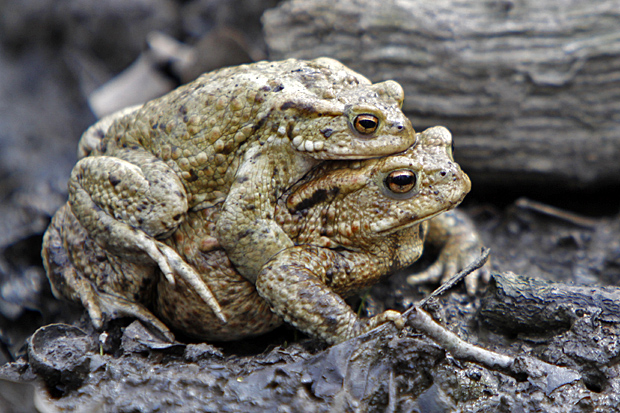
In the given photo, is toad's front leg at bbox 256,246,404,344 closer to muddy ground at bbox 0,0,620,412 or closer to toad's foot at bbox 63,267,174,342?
muddy ground at bbox 0,0,620,412

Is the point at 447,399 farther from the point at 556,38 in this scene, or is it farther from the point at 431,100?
the point at 556,38

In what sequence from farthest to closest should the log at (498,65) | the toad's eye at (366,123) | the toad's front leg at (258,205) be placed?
1. the log at (498,65)
2. the toad's front leg at (258,205)
3. the toad's eye at (366,123)

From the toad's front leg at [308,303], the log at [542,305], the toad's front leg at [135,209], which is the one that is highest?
the toad's front leg at [135,209]

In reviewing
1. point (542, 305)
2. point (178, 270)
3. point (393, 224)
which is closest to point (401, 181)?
point (393, 224)

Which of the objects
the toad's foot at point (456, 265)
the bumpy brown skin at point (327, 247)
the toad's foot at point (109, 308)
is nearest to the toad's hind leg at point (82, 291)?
the toad's foot at point (109, 308)

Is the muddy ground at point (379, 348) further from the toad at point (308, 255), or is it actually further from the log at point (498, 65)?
the log at point (498, 65)

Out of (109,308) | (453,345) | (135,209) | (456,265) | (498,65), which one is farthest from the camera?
(498,65)

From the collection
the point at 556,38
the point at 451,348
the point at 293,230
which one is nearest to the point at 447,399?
the point at 451,348

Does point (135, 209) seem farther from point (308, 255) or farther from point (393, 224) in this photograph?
point (393, 224)
